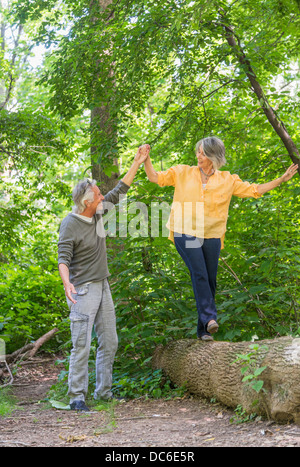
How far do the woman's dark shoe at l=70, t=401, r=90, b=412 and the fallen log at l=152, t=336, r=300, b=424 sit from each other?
37.3 inches

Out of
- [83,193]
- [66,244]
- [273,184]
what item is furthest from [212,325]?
[83,193]

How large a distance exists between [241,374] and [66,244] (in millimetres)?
1874

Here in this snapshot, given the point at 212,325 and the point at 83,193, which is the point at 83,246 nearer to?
the point at 83,193

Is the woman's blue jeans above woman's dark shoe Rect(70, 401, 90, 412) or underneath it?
above

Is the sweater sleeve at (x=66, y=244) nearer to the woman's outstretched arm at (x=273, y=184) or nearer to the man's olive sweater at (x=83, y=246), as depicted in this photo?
the man's olive sweater at (x=83, y=246)

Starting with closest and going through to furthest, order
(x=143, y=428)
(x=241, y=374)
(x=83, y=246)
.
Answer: (x=143, y=428)
(x=241, y=374)
(x=83, y=246)

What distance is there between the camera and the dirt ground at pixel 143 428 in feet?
9.62

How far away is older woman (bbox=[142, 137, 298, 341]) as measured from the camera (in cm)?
431

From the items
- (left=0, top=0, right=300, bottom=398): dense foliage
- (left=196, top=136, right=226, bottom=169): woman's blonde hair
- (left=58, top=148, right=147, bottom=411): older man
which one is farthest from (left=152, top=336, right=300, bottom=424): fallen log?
(left=196, top=136, right=226, bottom=169): woman's blonde hair

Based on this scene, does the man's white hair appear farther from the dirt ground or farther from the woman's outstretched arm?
the dirt ground

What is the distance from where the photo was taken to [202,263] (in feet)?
14.1

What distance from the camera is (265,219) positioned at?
535cm

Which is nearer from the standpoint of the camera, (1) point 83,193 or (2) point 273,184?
(2) point 273,184
